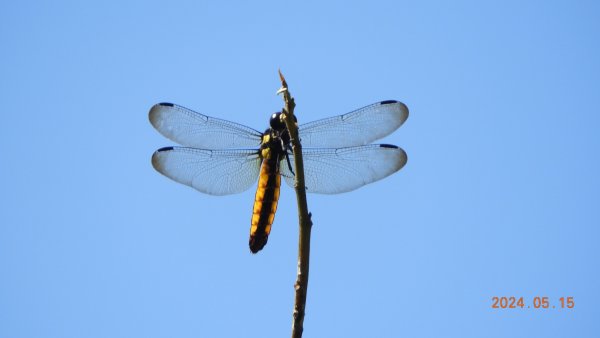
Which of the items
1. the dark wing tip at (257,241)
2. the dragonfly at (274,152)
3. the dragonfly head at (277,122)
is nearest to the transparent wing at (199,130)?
the dragonfly at (274,152)

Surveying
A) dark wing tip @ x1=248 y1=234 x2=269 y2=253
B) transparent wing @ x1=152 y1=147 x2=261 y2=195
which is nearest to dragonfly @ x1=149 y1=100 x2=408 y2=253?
transparent wing @ x1=152 y1=147 x2=261 y2=195

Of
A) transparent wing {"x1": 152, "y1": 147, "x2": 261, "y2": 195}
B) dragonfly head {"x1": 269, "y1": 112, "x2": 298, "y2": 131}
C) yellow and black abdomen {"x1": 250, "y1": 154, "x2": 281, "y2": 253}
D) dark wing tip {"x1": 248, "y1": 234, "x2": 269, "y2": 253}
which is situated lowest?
dark wing tip {"x1": 248, "y1": 234, "x2": 269, "y2": 253}

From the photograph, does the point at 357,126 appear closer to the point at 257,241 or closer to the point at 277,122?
the point at 277,122

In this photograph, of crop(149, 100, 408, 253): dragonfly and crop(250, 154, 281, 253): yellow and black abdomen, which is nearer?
crop(250, 154, 281, 253): yellow and black abdomen

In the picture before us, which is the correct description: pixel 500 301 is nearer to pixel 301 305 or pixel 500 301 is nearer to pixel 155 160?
pixel 155 160

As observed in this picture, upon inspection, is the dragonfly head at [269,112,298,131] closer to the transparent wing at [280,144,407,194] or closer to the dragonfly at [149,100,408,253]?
the dragonfly at [149,100,408,253]

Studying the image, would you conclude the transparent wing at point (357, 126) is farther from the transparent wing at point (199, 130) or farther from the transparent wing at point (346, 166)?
the transparent wing at point (199, 130)

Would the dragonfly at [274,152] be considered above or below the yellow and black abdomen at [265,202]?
above

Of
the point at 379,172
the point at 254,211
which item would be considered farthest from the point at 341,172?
the point at 254,211
